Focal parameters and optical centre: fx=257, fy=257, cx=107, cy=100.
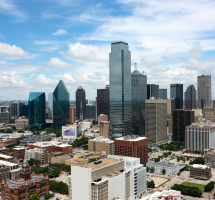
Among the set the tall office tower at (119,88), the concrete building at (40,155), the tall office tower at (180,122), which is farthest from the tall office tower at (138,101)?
the concrete building at (40,155)

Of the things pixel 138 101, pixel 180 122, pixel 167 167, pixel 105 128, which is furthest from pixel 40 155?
pixel 180 122

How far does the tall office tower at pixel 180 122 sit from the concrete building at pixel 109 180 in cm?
10494

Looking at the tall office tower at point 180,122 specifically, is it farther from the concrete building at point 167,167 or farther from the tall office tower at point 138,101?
the concrete building at point 167,167

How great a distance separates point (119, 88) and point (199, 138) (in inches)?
1948

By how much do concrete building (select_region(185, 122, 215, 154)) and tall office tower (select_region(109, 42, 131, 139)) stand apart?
32.8 m

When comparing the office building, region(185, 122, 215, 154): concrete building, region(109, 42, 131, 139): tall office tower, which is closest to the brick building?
region(109, 42, 131, 139): tall office tower

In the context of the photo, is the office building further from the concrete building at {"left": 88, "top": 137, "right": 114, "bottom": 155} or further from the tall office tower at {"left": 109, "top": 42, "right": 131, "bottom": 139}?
the concrete building at {"left": 88, "top": 137, "right": 114, "bottom": 155}

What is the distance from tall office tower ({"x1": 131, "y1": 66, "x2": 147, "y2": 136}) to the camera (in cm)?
16088

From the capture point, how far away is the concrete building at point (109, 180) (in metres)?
57.8

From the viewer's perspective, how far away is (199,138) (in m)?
134

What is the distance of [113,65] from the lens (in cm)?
13938

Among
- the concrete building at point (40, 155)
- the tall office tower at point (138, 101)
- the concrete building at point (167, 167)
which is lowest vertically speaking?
the concrete building at point (167, 167)

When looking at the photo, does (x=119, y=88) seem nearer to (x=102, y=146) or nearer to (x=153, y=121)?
(x=102, y=146)

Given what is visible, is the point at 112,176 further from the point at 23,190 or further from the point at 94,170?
the point at 23,190
